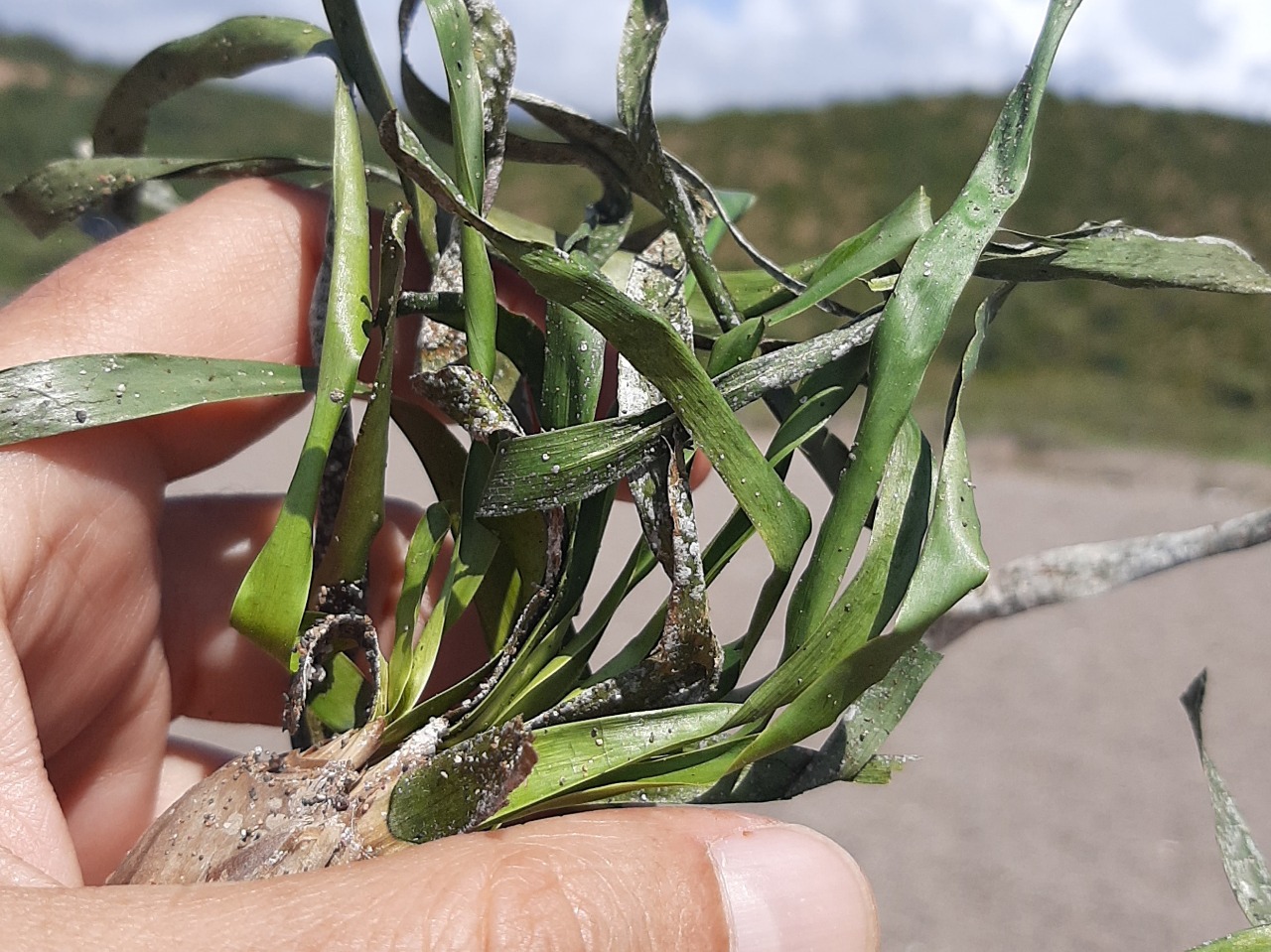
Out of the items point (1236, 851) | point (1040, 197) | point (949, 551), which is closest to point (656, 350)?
point (949, 551)

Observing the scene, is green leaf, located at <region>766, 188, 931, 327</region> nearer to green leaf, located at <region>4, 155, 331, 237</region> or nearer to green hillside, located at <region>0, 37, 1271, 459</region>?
green leaf, located at <region>4, 155, 331, 237</region>

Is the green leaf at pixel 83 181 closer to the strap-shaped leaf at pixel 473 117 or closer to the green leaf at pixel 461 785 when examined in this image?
the strap-shaped leaf at pixel 473 117

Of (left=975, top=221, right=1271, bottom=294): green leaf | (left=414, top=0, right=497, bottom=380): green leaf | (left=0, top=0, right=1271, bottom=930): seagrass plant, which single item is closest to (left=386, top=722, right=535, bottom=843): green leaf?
(left=0, top=0, right=1271, bottom=930): seagrass plant

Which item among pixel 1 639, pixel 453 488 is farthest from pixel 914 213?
pixel 1 639

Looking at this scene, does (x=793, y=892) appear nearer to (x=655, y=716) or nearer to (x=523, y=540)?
(x=655, y=716)

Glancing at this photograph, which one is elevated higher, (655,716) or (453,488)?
(453,488)

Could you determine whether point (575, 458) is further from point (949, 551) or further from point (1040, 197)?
point (1040, 197)
